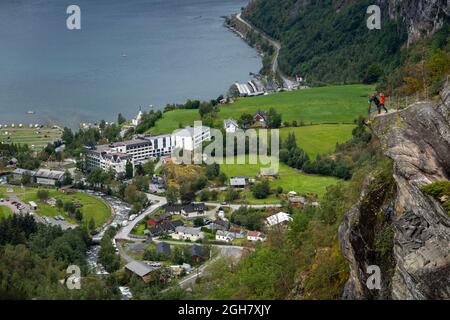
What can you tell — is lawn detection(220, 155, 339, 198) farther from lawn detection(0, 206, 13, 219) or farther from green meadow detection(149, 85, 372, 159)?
lawn detection(0, 206, 13, 219)

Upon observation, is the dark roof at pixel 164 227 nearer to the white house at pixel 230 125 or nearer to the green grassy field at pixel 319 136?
the green grassy field at pixel 319 136

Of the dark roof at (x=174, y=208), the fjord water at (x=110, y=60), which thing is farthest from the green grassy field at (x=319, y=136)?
the fjord water at (x=110, y=60)

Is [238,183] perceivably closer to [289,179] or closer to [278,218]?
[289,179]

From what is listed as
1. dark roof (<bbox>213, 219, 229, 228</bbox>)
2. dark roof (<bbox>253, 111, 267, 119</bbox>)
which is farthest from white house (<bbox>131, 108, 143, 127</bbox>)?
dark roof (<bbox>213, 219, 229, 228</bbox>)

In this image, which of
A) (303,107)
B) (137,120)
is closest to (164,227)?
(137,120)

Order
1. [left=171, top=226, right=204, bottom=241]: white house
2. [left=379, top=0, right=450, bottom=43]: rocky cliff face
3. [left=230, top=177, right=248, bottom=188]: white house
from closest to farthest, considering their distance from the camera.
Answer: [left=171, top=226, right=204, bottom=241]: white house < [left=230, top=177, right=248, bottom=188]: white house < [left=379, top=0, right=450, bottom=43]: rocky cliff face

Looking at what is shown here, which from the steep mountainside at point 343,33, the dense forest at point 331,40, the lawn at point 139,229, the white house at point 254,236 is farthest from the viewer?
the dense forest at point 331,40
